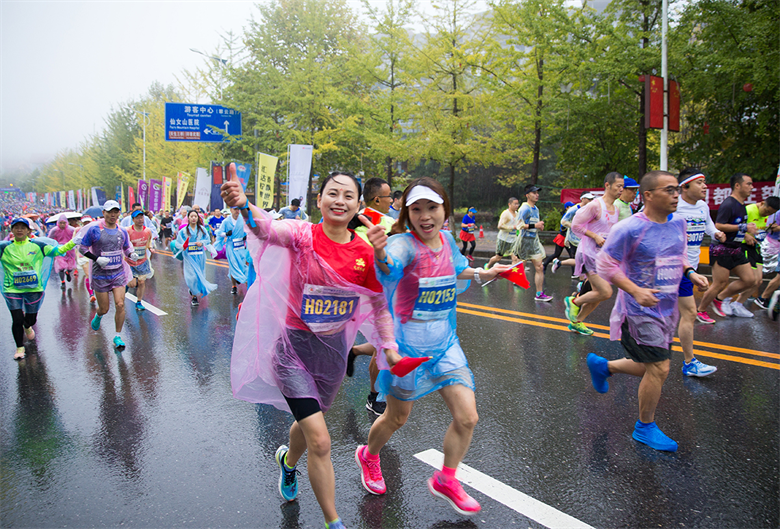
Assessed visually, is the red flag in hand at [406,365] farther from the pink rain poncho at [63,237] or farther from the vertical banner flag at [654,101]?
the vertical banner flag at [654,101]

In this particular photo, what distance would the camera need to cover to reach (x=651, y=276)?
11.9 feet

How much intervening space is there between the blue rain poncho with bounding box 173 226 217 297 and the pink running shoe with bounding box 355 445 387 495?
753 centimetres

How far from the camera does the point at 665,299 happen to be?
364 cm

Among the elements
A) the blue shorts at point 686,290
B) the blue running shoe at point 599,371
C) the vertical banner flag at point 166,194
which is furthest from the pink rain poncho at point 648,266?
the vertical banner flag at point 166,194

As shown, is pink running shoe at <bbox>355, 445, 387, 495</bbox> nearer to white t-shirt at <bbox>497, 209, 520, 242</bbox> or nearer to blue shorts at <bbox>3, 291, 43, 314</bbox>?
blue shorts at <bbox>3, 291, 43, 314</bbox>

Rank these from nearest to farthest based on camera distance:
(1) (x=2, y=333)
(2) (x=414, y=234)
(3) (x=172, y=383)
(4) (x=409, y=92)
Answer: (2) (x=414, y=234), (3) (x=172, y=383), (1) (x=2, y=333), (4) (x=409, y=92)

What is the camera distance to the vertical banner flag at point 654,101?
13680 mm

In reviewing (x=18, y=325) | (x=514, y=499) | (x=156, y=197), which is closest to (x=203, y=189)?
(x=156, y=197)

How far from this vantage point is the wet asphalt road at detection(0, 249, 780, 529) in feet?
9.51

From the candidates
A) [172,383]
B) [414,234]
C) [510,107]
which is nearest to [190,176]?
[510,107]

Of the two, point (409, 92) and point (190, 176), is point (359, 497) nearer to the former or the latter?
point (409, 92)

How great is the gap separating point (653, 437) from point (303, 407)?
249cm

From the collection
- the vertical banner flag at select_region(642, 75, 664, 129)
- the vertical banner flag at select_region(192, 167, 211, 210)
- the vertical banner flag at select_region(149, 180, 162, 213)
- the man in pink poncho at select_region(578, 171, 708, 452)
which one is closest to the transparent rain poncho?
the man in pink poncho at select_region(578, 171, 708, 452)

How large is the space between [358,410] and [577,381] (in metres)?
2.10
